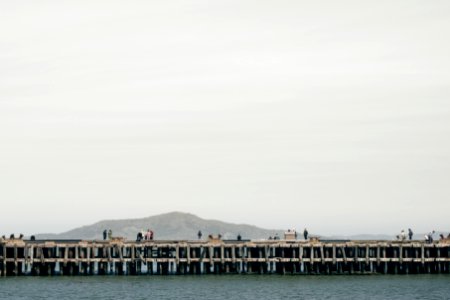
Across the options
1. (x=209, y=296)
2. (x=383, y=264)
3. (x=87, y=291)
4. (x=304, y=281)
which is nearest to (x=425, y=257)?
(x=383, y=264)

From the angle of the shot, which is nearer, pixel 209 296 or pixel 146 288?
pixel 209 296

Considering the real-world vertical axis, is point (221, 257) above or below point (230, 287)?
above

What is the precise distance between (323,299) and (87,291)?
58.6 ft

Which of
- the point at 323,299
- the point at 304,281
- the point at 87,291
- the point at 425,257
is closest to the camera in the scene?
the point at 323,299

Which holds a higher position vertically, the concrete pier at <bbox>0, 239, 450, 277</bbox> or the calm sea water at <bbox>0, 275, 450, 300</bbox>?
the concrete pier at <bbox>0, 239, 450, 277</bbox>

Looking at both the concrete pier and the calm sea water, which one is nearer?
the calm sea water

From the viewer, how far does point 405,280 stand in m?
79.9

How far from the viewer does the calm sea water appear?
6875cm

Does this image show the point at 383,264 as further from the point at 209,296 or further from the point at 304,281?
the point at 209,296

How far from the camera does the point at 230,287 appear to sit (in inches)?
2906

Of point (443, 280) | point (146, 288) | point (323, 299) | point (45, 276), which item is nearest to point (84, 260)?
point (45, 276)

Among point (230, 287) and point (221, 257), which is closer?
point (230, 287)

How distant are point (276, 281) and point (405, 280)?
11.0 m

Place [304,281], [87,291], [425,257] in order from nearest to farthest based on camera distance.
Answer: [87,291]
[304,281]
[425,257]
